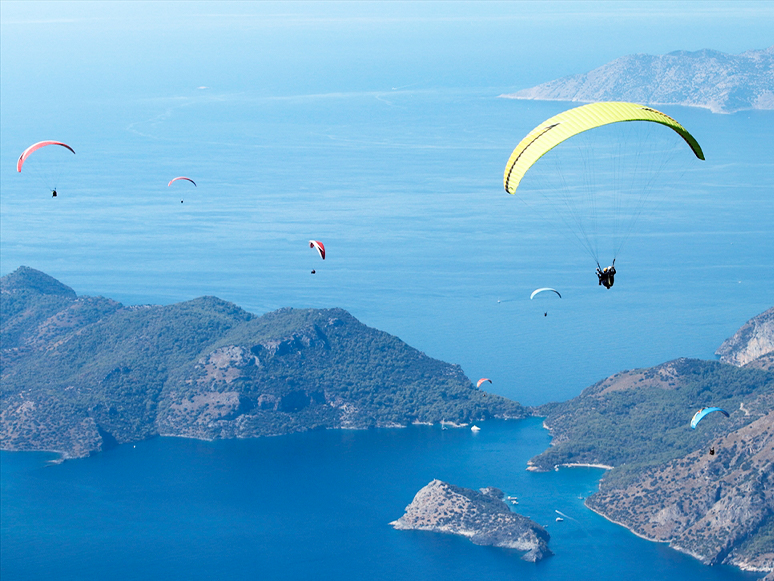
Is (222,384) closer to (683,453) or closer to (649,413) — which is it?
(649,413)

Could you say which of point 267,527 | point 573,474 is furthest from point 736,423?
point 267,527

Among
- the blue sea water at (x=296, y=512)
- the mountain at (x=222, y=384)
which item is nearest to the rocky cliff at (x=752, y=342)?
the blue sea water at (x=296, y=512)

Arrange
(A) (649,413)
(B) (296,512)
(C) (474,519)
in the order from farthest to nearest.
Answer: (A) (649,413) < (B) (296,512) < (C) (474,519)

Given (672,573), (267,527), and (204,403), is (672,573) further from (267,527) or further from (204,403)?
(204,403)

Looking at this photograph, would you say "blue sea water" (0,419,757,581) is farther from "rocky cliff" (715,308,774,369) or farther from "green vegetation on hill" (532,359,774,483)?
"rocky cliff" (715,308,774,369)

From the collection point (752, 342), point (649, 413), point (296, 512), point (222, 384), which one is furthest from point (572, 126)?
point (752, 342)

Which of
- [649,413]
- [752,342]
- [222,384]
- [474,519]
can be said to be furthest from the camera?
[752,342]

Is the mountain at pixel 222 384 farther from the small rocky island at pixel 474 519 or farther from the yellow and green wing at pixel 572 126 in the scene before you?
the yellow and green wing at pixel 572 126
